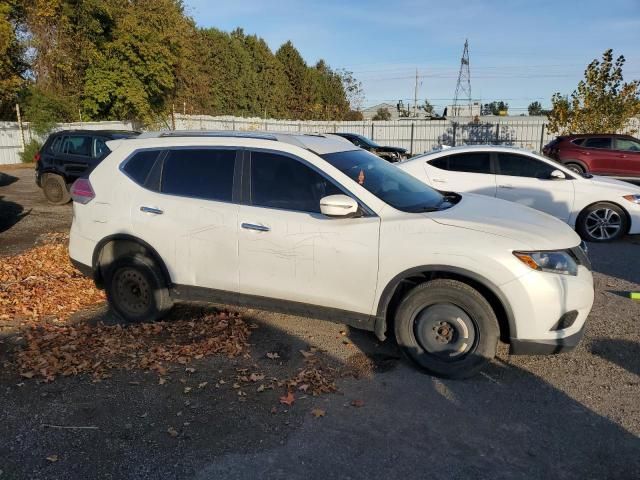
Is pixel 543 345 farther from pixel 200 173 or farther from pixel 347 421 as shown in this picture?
pixel 200 173

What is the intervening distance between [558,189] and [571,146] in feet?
28.9

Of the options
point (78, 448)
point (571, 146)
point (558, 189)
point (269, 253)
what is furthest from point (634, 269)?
point (571, 146)

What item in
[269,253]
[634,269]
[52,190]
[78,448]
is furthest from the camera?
[52,190]

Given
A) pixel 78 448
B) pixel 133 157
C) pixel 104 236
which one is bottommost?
pixel 78 448

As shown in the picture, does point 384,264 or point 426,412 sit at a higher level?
point 384,264

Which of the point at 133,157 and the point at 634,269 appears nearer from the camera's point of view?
the point at 133,157

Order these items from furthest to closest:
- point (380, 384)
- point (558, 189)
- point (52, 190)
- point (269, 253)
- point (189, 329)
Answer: point (52, 190) < point (558, 189) < point (189, 329) < point (269, 253) < point (380, 384)

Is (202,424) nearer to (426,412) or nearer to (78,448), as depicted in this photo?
(78,448)

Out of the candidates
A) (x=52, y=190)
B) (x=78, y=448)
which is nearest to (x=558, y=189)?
(x=78, y=448)

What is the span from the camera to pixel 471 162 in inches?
364

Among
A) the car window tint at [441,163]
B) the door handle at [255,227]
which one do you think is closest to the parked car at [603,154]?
the car window tint at [441,163]

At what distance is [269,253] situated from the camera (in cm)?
430

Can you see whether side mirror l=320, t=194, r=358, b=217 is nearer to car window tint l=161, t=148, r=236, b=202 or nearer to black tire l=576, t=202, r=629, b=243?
car window tint l=161, t=148, r=236, b=202

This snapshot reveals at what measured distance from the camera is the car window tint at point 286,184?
424 centimetres
